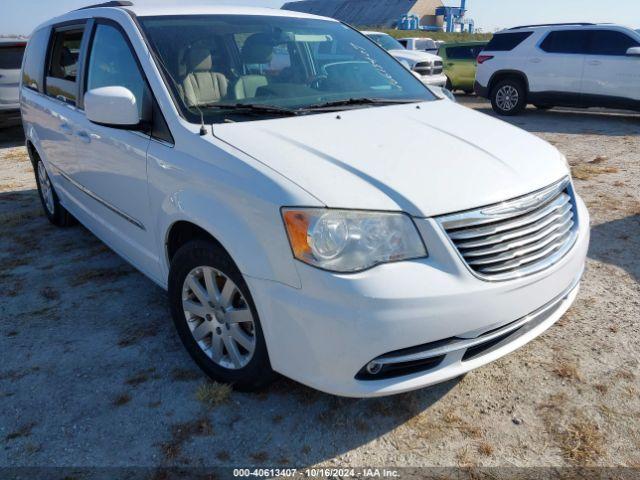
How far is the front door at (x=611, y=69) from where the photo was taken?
10281 mm

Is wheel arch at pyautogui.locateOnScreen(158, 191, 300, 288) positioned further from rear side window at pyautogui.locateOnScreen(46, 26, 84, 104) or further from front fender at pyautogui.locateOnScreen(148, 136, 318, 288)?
rear side window at pyautogui.locateOnScreen(46, 26, 84, 104)

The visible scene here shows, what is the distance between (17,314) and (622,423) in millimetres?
3505

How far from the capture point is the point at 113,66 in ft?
11.0

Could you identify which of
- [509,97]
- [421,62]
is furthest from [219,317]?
[421,62]

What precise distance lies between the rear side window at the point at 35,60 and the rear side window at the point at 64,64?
0.71 feet

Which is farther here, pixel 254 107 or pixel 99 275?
pixel 99 275

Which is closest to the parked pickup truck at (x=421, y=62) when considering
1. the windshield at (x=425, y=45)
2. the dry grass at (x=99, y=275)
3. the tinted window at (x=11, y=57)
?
the windshield at (x=425, y=45)

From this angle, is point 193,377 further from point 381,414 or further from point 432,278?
point 432,278

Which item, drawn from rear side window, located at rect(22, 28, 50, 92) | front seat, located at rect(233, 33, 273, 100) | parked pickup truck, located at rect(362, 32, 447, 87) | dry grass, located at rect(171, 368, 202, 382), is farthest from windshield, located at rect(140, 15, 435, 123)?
parked pickup truck, located at rect(362, 32, 447, 87)

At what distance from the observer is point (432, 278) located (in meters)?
2.13

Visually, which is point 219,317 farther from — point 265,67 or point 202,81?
point 265,67

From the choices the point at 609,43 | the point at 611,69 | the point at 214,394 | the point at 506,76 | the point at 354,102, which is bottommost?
the point at 214,394

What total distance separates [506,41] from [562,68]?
149cm

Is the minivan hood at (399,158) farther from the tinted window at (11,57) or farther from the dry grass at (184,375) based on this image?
the tinted window at (11,57)
